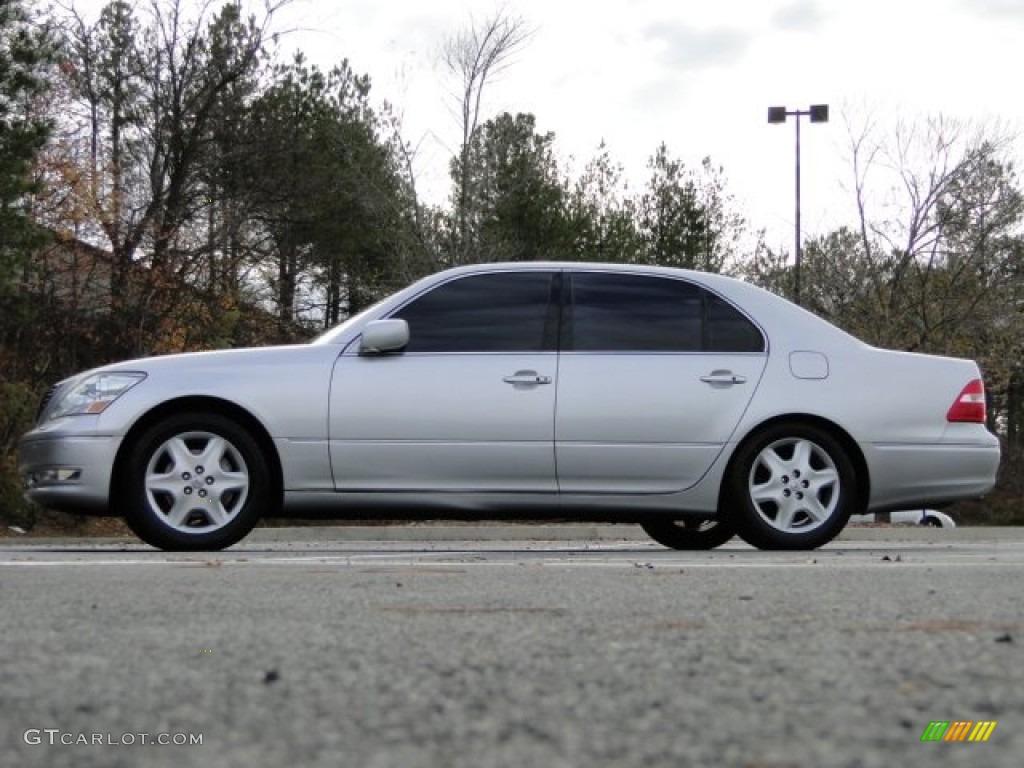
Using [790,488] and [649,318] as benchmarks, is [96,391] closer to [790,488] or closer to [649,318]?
[649,318]

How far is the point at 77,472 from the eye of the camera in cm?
844

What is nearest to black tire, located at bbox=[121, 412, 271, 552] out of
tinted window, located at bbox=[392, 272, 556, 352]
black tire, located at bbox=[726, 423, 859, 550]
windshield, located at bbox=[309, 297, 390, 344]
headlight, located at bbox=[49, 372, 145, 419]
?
headlight, located at bbox=[49, 372, 145, 419]

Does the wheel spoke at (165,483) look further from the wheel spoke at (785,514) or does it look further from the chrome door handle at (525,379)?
the wheel spoke at (785,514)

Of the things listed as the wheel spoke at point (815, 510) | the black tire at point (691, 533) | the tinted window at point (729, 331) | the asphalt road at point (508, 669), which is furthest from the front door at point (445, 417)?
the asphalt road at point (508, 669)

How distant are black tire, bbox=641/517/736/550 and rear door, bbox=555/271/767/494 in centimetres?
141

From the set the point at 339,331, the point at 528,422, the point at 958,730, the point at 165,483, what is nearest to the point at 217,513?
the point at 165,483

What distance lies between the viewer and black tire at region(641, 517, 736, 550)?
1001cm

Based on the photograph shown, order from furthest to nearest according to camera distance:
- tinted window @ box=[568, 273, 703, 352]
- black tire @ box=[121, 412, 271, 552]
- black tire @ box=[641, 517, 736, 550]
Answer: black tire @ box=[641, 517, 736, 550] → tinted window @ box=[568, 273, 703, 352] → black tire @ box=[121, 412, 271, 552]

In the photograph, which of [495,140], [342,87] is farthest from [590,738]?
[342,87]

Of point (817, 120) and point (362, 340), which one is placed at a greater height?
point (817, 120)

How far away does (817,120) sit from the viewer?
32781 millimetres

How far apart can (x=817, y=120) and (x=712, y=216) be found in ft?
35.4

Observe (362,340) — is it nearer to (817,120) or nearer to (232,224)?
(232,224)

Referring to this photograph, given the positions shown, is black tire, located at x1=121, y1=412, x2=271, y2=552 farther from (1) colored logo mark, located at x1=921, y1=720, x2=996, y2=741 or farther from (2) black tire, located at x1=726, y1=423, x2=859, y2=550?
(1) colored logo mark, located at x1=921, y1=720, x2=996, y2=741
